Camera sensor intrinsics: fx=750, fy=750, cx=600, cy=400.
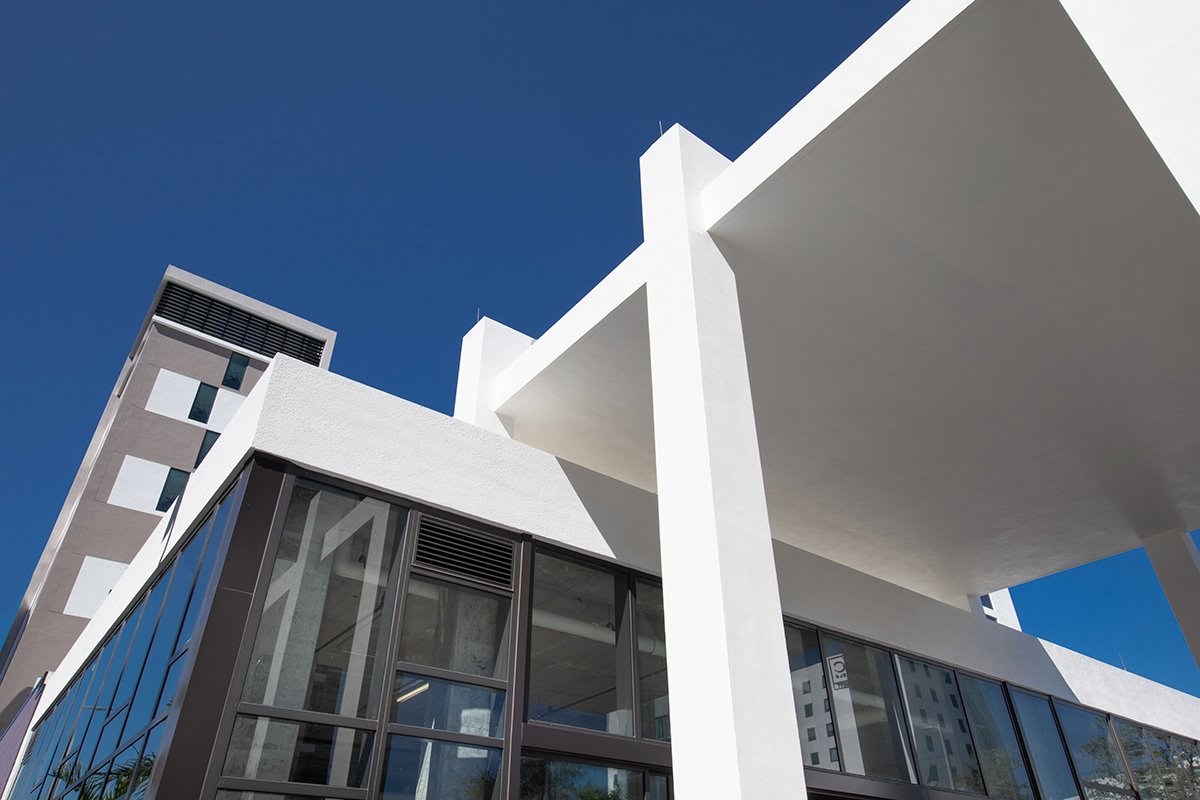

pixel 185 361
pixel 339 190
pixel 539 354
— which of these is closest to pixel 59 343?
pixel 185 361

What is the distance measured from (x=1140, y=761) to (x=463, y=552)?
11.2m

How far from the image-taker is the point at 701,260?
521cm

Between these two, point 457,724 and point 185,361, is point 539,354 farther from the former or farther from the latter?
point 185,361

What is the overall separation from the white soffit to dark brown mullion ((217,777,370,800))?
14.3ft

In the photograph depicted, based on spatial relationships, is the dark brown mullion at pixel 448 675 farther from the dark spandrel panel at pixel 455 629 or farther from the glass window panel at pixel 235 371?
the glass window panel at pixel 235 371

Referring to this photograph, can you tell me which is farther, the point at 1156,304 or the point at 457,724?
the point at 1156,304

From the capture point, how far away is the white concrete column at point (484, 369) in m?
7.82

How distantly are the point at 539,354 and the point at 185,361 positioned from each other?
18.1 metres

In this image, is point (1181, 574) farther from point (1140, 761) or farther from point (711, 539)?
point (711, 539)

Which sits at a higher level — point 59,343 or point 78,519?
point 59,343

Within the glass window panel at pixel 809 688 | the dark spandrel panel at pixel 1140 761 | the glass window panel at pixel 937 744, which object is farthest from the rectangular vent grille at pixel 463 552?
the dark spandrel panel at pixel 1140 761

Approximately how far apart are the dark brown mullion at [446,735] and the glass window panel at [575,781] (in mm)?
292

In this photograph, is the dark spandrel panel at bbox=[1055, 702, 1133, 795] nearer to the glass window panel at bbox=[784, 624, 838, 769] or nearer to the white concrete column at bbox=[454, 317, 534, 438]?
the glass window panel at bbox=[784, 624, 838, 769]

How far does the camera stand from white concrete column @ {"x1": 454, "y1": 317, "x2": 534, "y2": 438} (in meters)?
7.82
